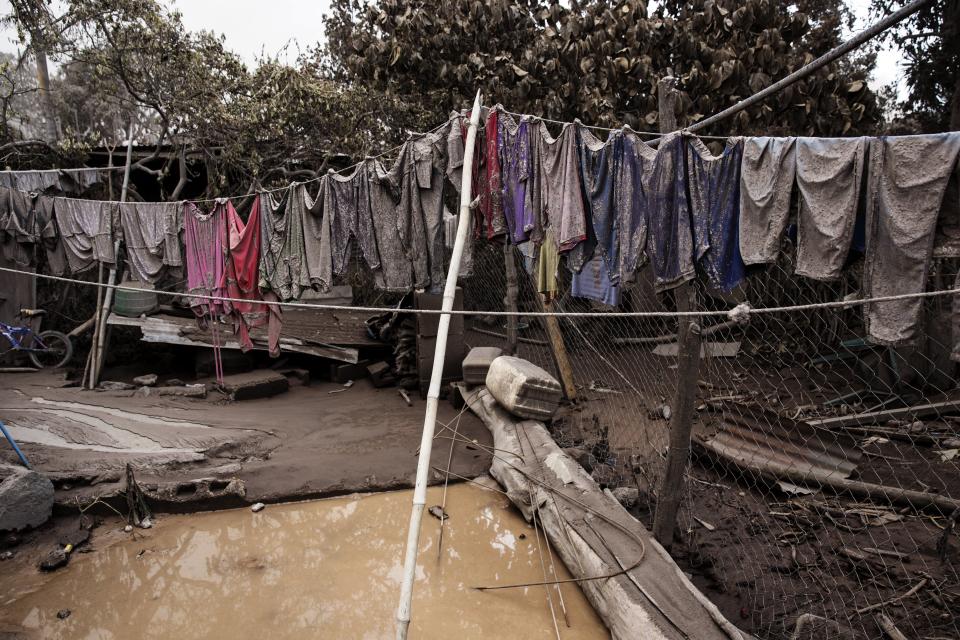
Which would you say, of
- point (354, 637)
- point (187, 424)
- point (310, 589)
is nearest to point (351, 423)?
point (187, 424)

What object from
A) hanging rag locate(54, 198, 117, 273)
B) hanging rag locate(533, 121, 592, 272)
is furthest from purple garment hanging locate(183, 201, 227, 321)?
hanging rag locate(533, 121, 592, 272)

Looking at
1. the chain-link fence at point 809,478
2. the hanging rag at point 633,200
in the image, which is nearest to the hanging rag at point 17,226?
the chain-link fence at point 809,478

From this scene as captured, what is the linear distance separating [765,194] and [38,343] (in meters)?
11.2

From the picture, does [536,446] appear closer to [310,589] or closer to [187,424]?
[310,589]

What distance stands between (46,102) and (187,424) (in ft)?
40.5

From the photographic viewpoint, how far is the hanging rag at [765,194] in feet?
8.34

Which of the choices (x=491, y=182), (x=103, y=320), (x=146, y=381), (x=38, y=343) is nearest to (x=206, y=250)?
(x=146, y=381)

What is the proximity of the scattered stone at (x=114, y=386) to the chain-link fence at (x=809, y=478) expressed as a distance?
6090 millimetres

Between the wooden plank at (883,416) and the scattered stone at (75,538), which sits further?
the wooden plank at (883,416)

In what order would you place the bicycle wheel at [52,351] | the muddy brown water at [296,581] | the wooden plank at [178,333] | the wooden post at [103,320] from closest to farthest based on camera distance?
the muddy brown water at [296,581] < the wooden post at [103,320] < the wooden plank at [178,333] < the bicycle wheel at [52,351]

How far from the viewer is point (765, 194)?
260 centimetres

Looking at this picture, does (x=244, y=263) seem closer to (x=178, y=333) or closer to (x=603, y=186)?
(x=178, y=333)

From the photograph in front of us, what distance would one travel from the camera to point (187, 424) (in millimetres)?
6285

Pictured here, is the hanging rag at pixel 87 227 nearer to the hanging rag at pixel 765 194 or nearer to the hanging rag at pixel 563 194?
the hanging rag at pixel 563 194
